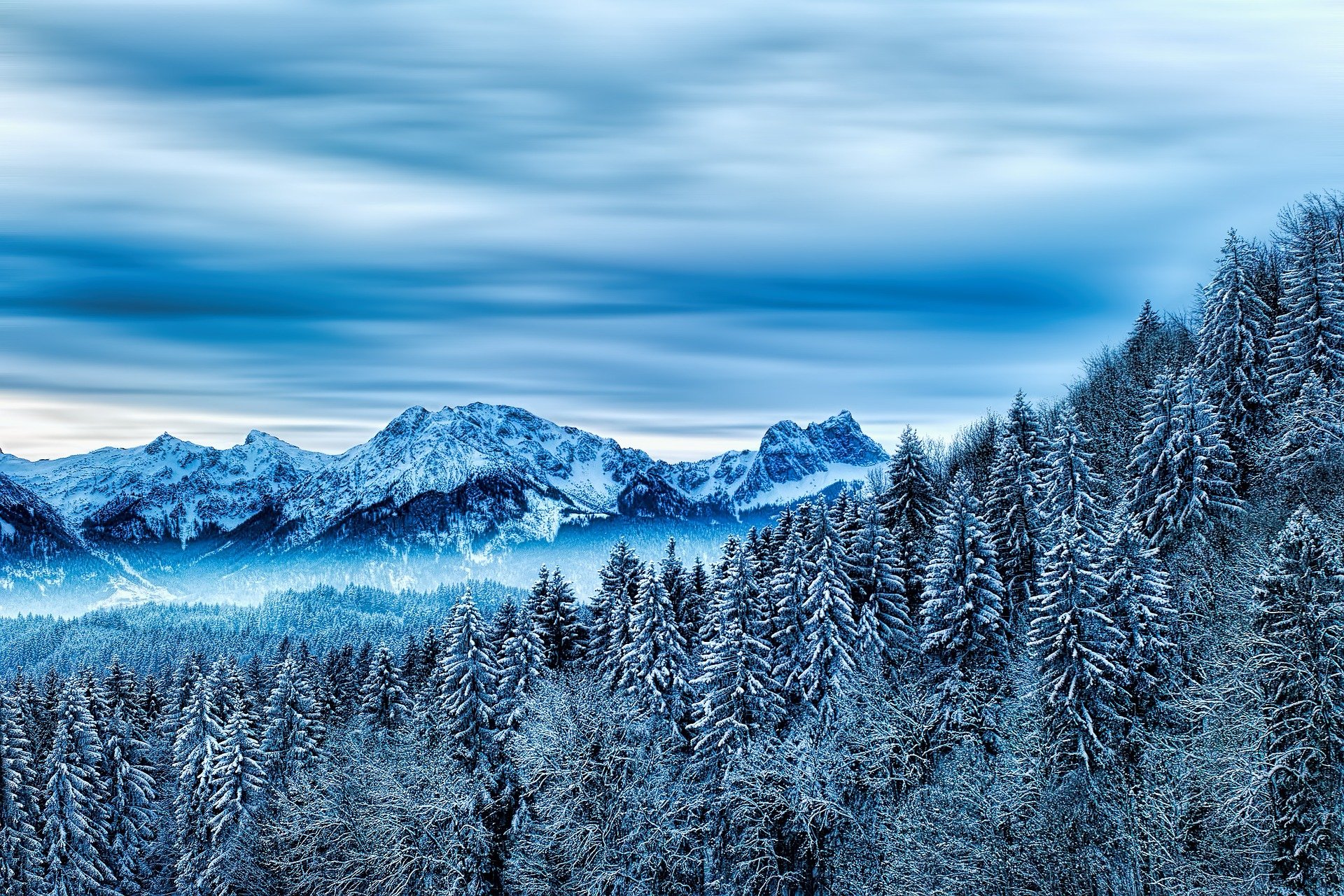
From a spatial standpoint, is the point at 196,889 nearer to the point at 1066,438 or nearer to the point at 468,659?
the point at 468,659

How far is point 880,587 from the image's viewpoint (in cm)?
4278

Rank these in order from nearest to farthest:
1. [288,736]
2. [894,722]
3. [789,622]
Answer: [894,722], [789,622], [288,736]

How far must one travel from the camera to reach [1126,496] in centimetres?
4888

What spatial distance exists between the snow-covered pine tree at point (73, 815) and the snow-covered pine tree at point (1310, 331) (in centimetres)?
6577

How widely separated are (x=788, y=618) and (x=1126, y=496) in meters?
22.1

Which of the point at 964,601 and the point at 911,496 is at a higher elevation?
the point at 911,496

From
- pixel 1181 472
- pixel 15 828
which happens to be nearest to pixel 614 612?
pixel 15 828

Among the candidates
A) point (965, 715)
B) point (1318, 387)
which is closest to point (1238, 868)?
point (965, 715)

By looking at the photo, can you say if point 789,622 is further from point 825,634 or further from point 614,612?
point 614,612

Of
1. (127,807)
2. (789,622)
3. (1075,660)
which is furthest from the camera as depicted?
(127,807)

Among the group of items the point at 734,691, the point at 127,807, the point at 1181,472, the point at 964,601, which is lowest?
the point at 127,807

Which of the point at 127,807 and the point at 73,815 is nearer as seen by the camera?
the point at 73,815

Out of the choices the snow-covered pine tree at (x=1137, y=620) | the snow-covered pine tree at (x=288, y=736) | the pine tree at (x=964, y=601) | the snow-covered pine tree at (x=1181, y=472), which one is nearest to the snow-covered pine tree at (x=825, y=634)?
the pine tree at (x=964, y=601)

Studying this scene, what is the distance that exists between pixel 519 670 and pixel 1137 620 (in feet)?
95.2
